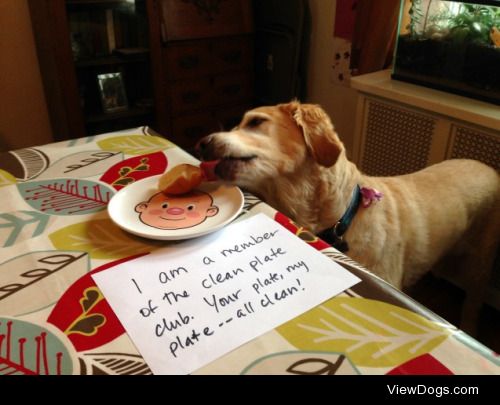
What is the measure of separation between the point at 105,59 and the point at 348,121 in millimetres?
1522

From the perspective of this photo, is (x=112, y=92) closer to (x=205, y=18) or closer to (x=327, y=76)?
(x=205, y=18)

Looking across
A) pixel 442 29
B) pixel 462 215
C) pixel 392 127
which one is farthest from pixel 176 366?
pixel 442 29

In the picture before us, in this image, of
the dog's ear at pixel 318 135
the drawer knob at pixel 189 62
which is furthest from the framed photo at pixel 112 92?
the dog's ear at pixel 318 135

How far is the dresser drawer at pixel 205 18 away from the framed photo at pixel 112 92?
1.40 feet

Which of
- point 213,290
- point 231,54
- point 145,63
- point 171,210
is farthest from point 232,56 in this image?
point 213,290

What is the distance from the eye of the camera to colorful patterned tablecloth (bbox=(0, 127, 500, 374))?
0.50 meters

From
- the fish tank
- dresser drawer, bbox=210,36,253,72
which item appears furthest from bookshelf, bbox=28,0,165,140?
the fish tank

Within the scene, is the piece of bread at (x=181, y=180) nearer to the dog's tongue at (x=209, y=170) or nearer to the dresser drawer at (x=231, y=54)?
the dog's tongue at (x=209, y=170)

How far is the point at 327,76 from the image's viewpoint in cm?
264

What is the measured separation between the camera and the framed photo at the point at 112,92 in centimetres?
259

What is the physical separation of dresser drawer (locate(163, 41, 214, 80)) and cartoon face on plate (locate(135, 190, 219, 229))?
6.24ft

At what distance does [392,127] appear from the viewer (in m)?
1.88
